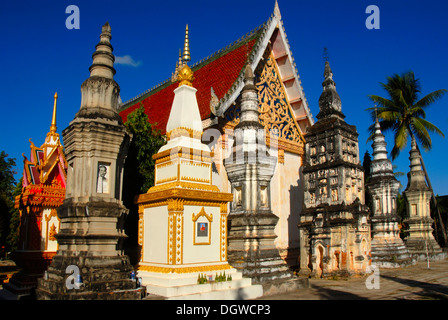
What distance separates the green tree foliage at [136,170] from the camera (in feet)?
36.1

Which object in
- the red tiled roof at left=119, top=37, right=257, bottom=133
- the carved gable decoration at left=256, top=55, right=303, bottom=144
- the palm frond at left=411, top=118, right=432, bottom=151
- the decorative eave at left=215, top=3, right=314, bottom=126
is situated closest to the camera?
the decorative eave at left=215, top=3, right=314, bottom=126

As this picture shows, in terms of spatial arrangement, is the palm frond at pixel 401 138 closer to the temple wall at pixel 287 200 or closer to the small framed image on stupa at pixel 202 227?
the temple wall at pixel 287 200

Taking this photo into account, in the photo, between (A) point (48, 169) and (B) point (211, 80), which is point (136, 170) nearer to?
(A) point (48, 169)

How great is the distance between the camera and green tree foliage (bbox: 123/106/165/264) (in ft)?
36.1

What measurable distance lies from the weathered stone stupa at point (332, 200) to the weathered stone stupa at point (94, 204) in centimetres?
775

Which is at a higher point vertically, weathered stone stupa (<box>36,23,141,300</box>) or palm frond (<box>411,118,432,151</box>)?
palm frond (<box>411,118,432,151</box>)

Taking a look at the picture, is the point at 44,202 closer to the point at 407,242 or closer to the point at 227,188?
the point at 227,188

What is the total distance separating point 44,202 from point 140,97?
16.0m

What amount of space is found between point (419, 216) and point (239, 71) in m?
14.4

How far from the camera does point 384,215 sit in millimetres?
19391

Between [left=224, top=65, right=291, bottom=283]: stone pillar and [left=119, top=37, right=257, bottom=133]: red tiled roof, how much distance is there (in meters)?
4.23

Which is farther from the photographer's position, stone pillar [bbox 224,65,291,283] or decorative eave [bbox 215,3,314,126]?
decorative eave [bbox 215,3,314,126]

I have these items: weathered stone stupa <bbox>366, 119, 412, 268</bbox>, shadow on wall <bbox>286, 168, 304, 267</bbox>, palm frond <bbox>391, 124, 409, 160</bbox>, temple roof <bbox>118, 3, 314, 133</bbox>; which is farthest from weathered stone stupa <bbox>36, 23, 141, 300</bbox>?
palm frond <bbox>391, 124, 409, 160</bbox>

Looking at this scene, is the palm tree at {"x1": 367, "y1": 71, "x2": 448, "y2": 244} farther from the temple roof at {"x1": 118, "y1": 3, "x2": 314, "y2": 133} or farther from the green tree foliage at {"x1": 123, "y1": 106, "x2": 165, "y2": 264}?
the green tree foliage at {"x1": 123, "y1": 106, "x2": 165, "y2": 264}
